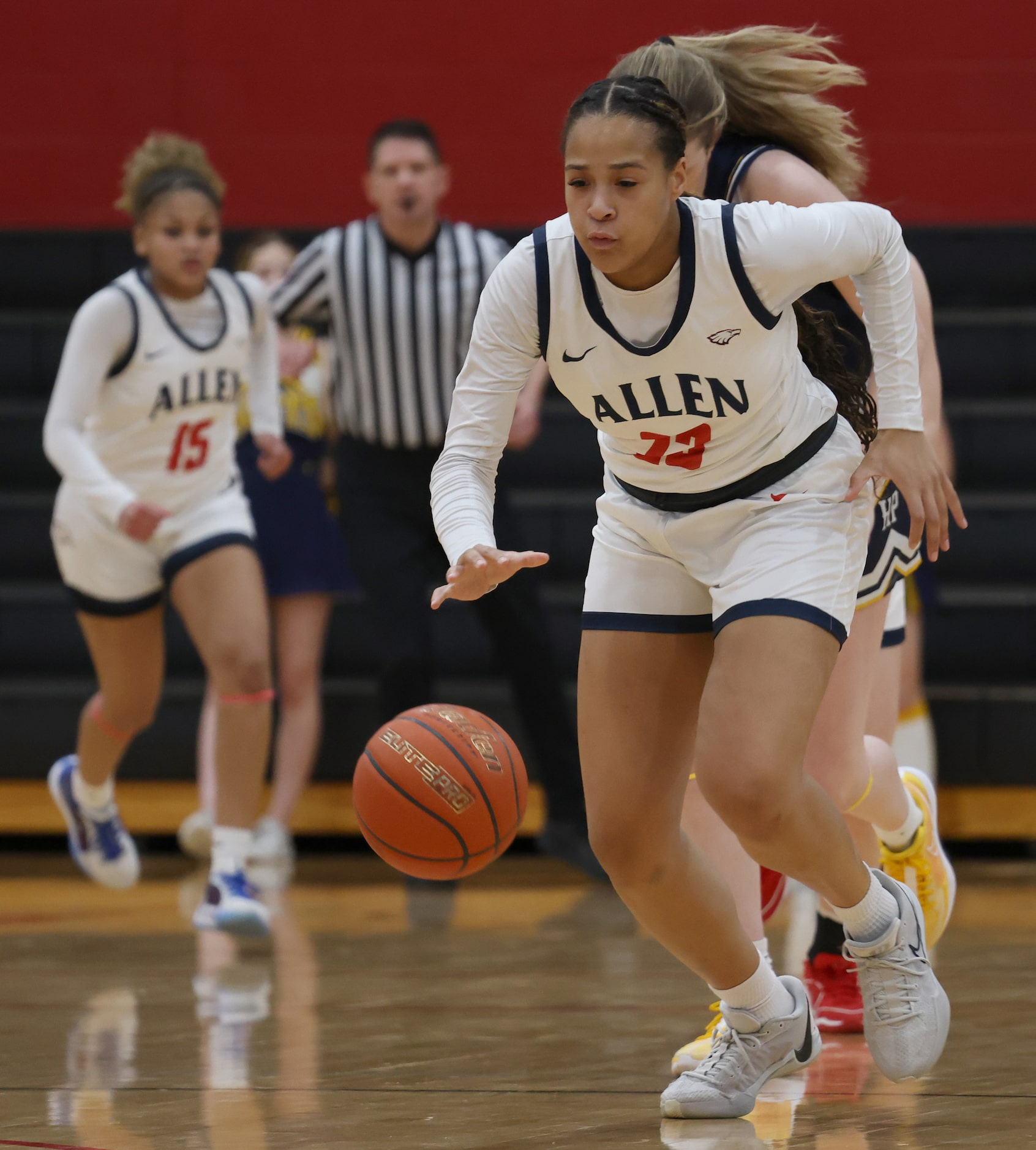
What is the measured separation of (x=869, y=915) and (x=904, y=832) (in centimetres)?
65

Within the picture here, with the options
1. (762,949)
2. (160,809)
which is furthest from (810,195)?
(160,809)

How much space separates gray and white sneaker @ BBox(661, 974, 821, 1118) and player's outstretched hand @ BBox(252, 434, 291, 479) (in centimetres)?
272

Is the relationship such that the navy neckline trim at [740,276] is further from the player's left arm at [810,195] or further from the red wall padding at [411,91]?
the red wall padding at [411,91]

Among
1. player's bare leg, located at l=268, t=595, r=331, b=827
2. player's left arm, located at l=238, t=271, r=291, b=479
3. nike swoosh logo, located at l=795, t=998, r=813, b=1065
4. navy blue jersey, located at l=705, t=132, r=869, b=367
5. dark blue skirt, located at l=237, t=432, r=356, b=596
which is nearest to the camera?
nike swoosh logo, located at l=795, t=998, r=813, b=1065

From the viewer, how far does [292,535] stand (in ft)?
20.8

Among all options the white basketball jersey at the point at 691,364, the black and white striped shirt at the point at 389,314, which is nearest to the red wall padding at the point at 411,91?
the black and white striped shirt at the point at 389,314

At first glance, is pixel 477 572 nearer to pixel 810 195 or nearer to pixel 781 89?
pixel 810 195

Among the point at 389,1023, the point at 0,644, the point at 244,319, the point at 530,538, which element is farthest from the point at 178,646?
the point at 389,1023

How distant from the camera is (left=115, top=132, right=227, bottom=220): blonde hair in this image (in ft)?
16.3

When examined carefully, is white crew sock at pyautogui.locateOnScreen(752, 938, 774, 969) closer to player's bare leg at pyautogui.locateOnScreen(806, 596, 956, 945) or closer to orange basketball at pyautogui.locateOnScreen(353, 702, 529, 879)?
player's bare leg at pyautogui.locateOnScreen(806, 596, 956, 945)

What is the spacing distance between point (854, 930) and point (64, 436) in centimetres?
264

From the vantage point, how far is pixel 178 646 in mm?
6727

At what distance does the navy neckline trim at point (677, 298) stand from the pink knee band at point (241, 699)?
2.37 metres

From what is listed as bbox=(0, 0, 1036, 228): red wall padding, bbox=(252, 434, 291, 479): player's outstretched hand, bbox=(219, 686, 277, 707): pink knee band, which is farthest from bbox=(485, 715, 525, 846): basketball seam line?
bbox=(0, 0, 1036, 228): red wall padding
